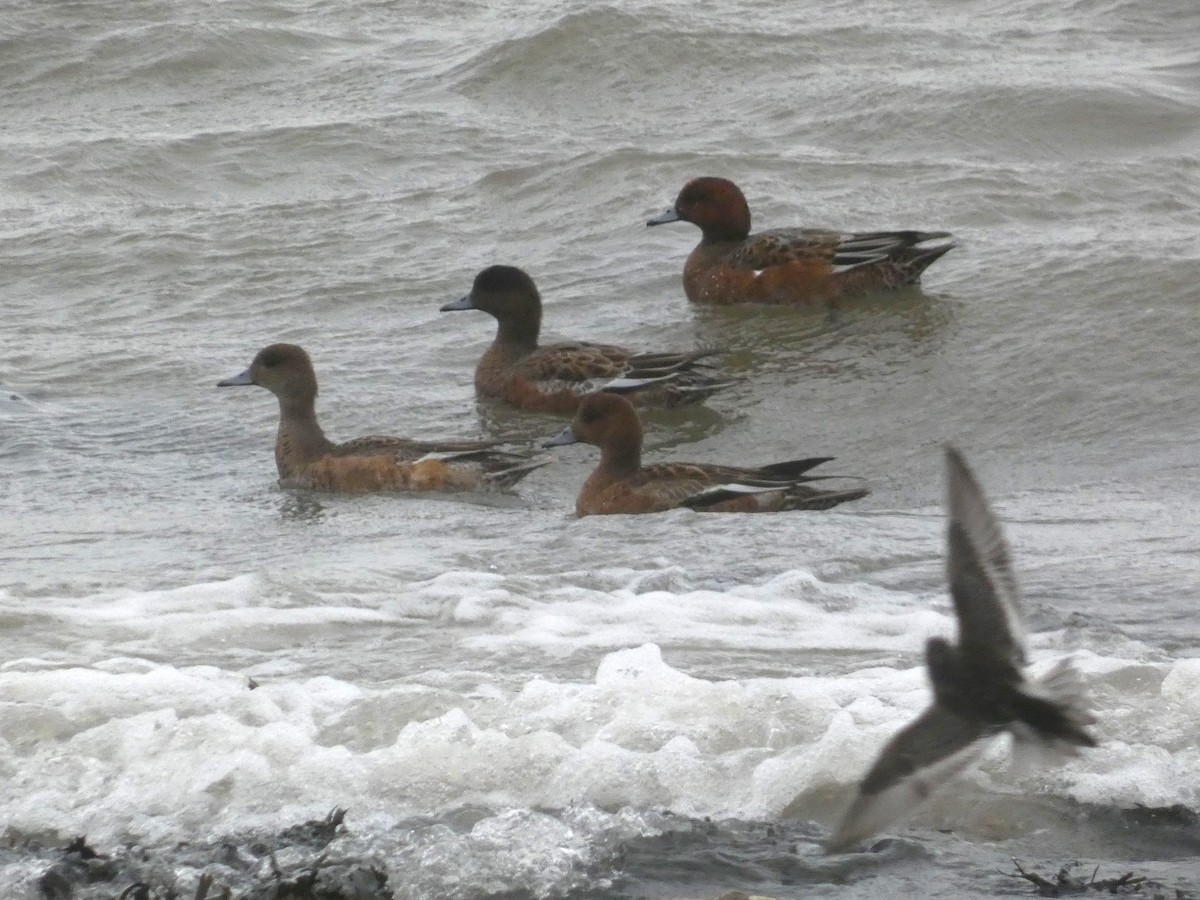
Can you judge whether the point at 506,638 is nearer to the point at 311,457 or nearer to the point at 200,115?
the point at 311,457

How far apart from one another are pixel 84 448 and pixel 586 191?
563cm

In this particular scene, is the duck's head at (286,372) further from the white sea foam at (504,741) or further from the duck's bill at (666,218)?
the white sea foam at (504,741)

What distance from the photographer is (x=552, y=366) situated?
1100 cm

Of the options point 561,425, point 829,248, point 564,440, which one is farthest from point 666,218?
point 564,440

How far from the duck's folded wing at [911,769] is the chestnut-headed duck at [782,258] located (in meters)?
8.20

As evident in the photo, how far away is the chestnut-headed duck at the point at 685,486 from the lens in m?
8.59

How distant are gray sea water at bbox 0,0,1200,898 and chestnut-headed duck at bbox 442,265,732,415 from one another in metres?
0.18

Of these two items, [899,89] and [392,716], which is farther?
[899,89]

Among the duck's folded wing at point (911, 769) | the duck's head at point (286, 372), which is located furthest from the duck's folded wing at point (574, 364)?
the duck's folded wing at point (911, 769)

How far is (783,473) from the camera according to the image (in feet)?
28.7

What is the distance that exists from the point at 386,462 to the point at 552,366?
1734 millimetres

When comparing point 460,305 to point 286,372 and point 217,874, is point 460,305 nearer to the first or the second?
point 286,372

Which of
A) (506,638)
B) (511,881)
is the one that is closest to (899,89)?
(506,638)

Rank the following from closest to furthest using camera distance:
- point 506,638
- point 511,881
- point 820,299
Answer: point 511,881, point 506,638, point 820,299
